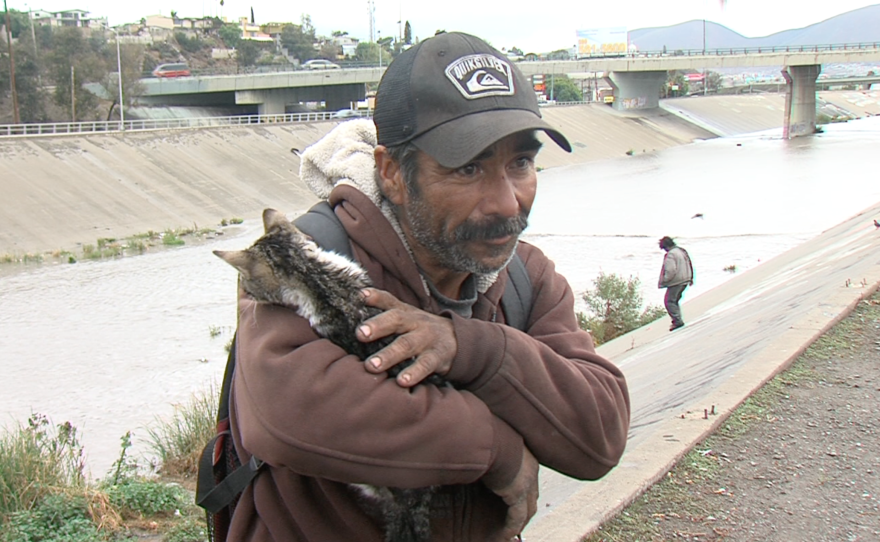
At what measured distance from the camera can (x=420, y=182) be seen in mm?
1918

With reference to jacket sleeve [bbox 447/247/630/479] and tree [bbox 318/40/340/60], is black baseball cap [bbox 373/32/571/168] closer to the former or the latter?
jacket sleeve [bbox 447/247/630/479]

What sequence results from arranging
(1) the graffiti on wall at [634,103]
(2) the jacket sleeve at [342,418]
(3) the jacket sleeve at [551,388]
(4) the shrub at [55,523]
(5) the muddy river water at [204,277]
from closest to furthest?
1. (2) the jacket sleeve at [342,418]
2. (3) the jacket sleeve at [551,388]
3. (4) the shrub at [55,523]
4. (5) the muddy river water at [204,277]
5. (1) the graffiti on wall at [634,103]

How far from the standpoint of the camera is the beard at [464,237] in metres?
1.90

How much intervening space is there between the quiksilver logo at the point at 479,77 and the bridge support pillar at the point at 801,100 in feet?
236

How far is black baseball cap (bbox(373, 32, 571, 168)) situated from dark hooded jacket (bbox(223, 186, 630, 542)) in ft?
0.65

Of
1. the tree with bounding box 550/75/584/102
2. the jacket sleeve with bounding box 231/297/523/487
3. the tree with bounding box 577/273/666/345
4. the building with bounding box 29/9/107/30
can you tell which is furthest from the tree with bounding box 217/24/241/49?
the jacket sleeve with bounding box 231/297/523/487

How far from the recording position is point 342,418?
163 cm

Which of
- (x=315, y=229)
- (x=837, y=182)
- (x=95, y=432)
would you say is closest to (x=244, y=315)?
(x=315, y=229)

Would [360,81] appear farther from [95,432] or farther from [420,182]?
[420,182]

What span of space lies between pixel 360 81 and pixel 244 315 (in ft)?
222

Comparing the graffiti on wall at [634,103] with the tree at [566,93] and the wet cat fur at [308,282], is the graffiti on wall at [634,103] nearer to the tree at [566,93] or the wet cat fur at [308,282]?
the tree at [566,93]

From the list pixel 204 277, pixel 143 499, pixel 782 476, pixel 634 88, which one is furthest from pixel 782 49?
pixel 782 476

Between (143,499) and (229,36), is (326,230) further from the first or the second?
(229,36)

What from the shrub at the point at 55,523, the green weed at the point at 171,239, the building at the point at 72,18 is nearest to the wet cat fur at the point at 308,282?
the shrub at the point at 55,523
